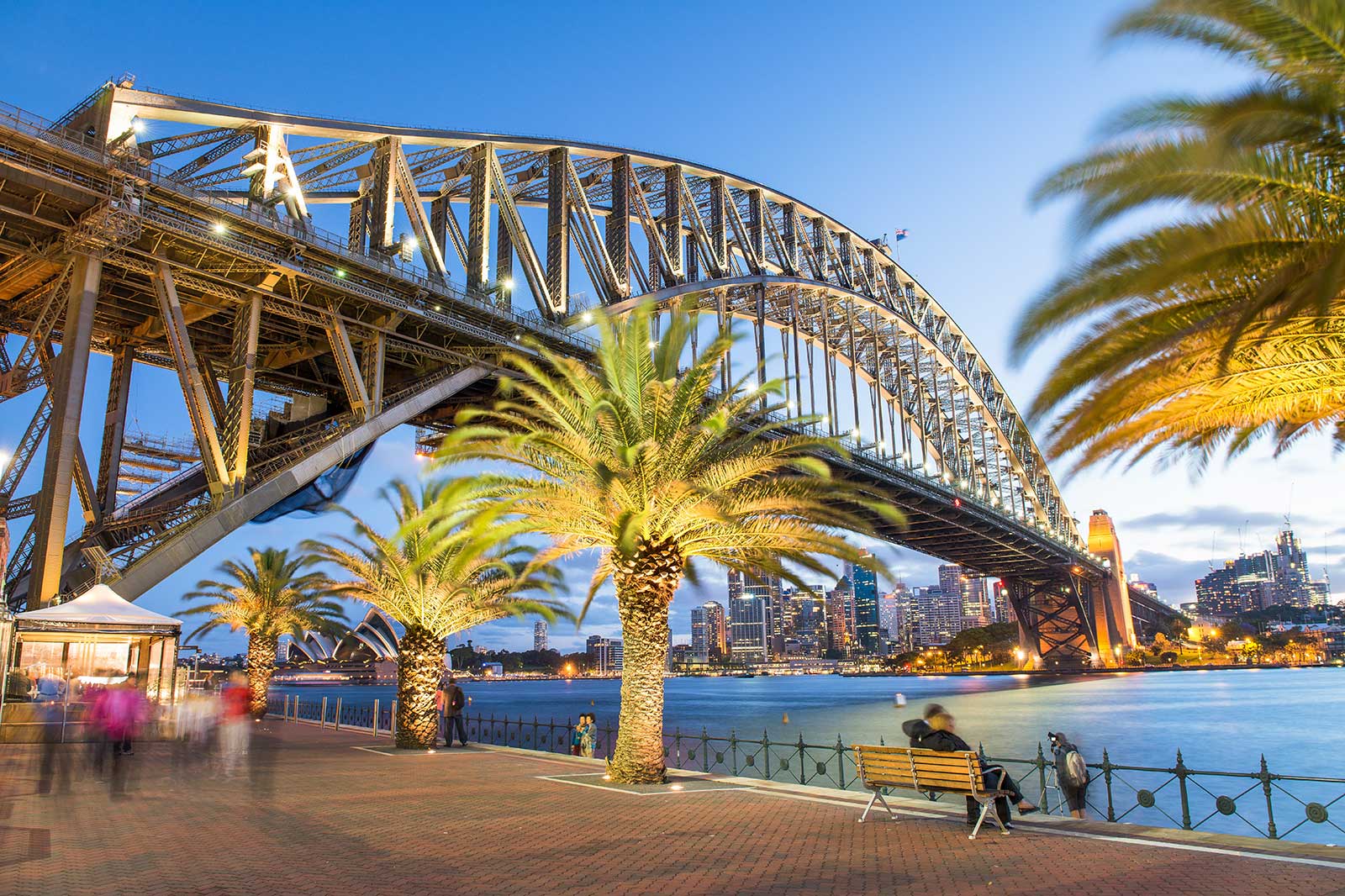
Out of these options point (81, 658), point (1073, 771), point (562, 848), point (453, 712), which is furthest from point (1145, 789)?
point (81, 658)

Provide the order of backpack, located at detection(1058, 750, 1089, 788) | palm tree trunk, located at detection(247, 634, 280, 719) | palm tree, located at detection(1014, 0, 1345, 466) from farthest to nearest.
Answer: palm tree trunk, located at detection(247, 634, 280, 719)
backpack, located at detection(1058, 750, 1089, 788)
palm tree, located at detection(1014, 0, 1345, 466)

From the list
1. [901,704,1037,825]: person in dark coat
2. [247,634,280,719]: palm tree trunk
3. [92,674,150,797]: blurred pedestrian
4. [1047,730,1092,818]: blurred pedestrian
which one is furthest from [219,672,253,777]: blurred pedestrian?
[1047,730,1092,818]: blurred pedestrian

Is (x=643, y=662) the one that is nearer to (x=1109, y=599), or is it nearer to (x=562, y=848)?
(x=562, y=848)

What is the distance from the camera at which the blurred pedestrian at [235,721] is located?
21.1m

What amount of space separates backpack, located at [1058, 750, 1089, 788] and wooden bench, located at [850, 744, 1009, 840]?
1.41 meters

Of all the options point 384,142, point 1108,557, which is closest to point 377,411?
point 384,142

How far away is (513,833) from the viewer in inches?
392

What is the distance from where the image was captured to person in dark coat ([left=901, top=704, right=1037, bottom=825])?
992 centimetres

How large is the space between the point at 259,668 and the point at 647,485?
85.4 ft

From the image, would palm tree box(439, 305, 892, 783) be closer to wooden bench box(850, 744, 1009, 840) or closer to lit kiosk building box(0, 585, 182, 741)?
wooden bench box(850, 744, 1009, 840)

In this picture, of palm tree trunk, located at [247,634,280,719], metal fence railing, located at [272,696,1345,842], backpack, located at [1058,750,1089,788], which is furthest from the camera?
palm tree trunk, located at [247,634,280,719]

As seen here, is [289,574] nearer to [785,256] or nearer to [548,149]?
[548,149]

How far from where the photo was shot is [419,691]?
69.2 ft

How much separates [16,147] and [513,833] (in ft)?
65.1
